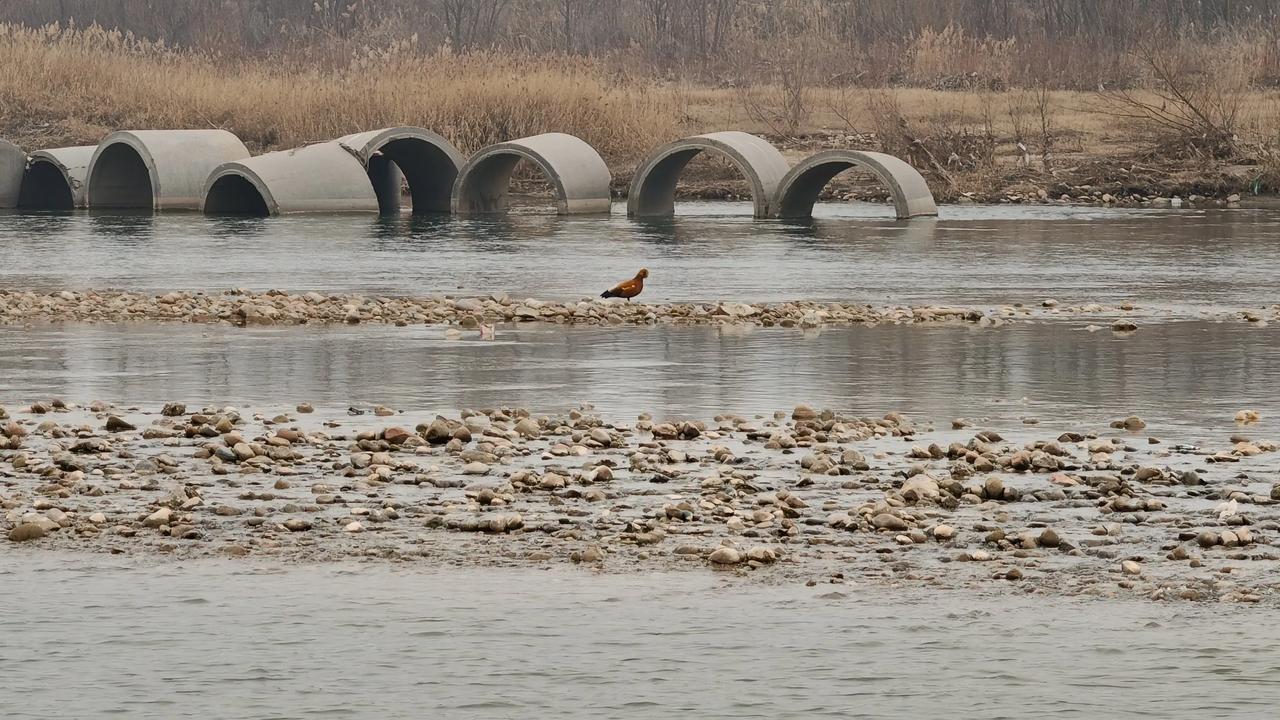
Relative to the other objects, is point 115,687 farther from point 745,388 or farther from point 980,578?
point 745,388

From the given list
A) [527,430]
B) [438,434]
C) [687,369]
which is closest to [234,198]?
[687,369]

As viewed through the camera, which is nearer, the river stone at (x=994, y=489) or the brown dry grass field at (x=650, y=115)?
the river stone at (x=994, y=489)

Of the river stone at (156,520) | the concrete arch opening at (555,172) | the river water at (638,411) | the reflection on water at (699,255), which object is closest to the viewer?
the river water at (638,411)

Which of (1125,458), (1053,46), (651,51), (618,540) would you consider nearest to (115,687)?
(618,540)

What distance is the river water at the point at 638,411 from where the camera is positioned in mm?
5934

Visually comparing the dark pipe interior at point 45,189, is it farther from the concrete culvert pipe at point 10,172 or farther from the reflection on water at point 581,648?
the reflection on water at point 581,648

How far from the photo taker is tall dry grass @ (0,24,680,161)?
38.5m

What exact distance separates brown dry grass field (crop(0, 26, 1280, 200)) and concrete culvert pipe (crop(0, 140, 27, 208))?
20.1ft

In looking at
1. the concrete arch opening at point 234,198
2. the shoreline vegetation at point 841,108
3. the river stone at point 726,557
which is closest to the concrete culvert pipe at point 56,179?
the concrete arch opening at point 234,198

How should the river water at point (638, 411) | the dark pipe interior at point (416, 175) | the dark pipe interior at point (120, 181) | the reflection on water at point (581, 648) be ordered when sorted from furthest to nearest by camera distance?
the dark pipe interior at point (120, 181) < the dark pipe interior at point (416, 175) < the river water at point (638, 411) < the reflection on water at point (581, 648)

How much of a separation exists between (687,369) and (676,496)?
4395 millimetres

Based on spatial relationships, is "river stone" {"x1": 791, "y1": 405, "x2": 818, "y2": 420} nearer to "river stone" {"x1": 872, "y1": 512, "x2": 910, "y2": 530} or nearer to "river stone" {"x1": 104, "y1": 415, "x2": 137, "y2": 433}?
"river stone" {"x1": 872, "y1": 512, "x2": 910, "y2": 530}

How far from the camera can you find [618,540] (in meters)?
7.82

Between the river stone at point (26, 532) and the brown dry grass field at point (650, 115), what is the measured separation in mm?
29970
